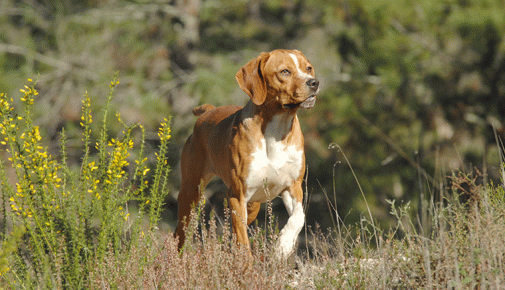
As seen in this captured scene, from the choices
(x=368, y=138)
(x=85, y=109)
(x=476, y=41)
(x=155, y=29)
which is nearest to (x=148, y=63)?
(x=155, y=29)

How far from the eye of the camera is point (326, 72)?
28.5 feet

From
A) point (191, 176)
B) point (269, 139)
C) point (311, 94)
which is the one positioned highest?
point (311, 94)

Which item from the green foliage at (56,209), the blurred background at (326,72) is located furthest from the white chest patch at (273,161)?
the blurred background at (326,72)

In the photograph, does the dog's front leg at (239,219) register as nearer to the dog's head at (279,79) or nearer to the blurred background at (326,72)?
the dog's head at (279,79)

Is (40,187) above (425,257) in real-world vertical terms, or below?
above

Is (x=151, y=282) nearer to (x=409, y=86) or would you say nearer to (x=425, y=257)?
(x=425, y=257)

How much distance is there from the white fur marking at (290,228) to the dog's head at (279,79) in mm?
645

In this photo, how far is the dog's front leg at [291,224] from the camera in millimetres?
3287

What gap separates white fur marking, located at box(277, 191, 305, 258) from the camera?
3281mm

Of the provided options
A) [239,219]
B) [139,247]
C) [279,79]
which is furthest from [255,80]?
[139,247]

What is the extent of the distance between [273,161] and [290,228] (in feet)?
1.46

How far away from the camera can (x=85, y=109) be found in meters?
3.14

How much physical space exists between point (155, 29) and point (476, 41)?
5.60 m

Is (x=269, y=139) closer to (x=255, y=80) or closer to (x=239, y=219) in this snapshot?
(x=255, y=80)
